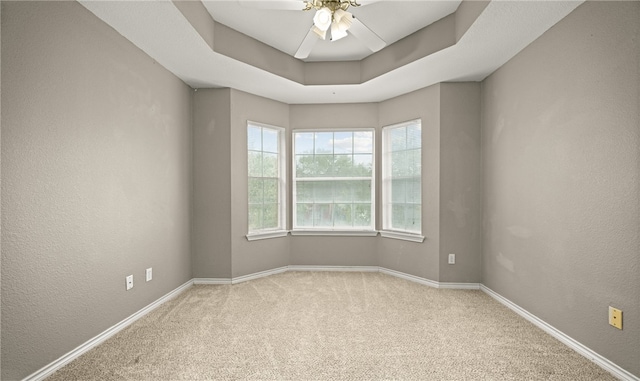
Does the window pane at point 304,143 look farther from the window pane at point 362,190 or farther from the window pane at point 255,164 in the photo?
the window pane at point 362,190

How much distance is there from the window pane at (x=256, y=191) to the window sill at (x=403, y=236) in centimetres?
179

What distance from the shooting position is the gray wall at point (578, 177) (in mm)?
1814

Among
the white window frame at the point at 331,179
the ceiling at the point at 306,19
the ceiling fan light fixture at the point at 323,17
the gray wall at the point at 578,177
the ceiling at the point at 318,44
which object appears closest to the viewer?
the gray wall at the point at 578,177

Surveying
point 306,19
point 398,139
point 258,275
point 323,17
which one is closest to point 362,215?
point 398,139

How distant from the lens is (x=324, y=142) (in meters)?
4.40

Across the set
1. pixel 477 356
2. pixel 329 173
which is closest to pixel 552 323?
pixel 477 356

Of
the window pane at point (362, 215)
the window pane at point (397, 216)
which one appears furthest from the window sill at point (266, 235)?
the window pane at point (397, 216)

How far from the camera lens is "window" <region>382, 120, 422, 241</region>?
3.89m

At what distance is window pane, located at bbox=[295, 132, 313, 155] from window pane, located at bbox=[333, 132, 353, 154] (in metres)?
0.36

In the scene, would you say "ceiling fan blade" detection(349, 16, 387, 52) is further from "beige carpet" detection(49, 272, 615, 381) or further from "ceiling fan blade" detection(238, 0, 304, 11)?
"beige carpet" detection(49, 272, 615, 381)

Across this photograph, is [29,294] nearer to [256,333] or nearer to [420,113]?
[256,333]

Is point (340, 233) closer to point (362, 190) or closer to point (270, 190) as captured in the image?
point (362, 190)

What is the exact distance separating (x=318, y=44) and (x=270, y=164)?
1723 mm

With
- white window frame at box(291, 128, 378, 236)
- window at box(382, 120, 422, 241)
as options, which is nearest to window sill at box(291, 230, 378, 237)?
white window frame at box(291, 128, 378, 236)
